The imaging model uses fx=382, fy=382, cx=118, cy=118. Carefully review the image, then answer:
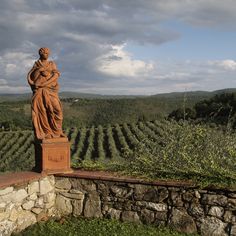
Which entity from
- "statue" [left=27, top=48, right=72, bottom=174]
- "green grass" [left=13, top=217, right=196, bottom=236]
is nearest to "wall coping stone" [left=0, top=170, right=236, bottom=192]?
"statue" [left=27, top=48, right=72, bottom=174]

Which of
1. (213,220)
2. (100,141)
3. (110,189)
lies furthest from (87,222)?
(100,141)

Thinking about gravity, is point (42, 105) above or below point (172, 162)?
above

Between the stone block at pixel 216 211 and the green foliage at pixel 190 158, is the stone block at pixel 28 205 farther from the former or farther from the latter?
the stone block at pixel 216 211

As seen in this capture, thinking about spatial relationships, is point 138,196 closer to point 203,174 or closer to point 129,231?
point 129,231

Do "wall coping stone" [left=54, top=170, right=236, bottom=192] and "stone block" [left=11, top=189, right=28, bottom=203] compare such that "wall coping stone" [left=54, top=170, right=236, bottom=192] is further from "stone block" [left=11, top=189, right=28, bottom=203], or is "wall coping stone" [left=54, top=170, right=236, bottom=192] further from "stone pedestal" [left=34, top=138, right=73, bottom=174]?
"stone block" [left=11, top=189, right=28, bottom=203]

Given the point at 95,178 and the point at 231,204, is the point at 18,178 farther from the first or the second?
the point at 231,204

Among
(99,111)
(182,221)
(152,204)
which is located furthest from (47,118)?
(99,111)

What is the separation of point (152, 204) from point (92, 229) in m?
0.96

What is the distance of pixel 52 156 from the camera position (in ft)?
20.4

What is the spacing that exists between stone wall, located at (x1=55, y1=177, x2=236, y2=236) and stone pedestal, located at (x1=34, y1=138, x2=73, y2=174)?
20cm

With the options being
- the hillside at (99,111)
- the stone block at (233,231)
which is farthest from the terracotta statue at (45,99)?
the hillside at (99,111)

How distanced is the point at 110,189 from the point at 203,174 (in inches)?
57.0

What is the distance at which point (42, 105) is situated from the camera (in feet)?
20.1

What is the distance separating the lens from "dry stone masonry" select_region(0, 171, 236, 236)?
5.27 meters
